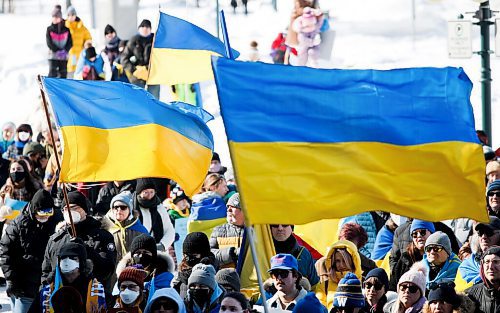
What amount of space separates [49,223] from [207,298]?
3.39 meters

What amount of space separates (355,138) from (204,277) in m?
2.41

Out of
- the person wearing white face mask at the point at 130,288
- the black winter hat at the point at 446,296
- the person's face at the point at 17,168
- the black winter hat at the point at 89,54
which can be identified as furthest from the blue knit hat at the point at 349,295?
the black winter hat at the point at 89,54

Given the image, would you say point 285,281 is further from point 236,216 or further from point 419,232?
point 236,216

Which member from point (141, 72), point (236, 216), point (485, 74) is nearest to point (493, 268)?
point (236, 216)

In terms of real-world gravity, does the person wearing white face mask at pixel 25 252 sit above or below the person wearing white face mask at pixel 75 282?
below

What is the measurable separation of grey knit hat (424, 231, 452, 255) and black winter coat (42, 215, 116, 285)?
2762 millimetres

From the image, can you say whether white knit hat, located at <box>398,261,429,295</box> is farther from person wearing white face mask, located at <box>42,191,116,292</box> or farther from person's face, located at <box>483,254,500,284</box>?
person wearing white face mask, located at <box>42,191,116,292</box>

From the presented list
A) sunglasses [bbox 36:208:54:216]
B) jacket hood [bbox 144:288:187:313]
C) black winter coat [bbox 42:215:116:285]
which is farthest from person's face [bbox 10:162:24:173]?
jacket hood [bbox 144:288:187:313]

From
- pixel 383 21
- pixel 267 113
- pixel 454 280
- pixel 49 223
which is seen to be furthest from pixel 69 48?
pixel 267 113

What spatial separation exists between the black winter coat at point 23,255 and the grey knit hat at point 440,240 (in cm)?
388

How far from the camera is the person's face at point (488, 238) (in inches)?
483

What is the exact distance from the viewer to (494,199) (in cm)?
1388

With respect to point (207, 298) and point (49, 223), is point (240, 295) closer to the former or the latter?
point (207, 298)

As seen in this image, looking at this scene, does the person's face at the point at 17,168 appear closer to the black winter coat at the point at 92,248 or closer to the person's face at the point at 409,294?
the black winter coat at the point at 92,248
